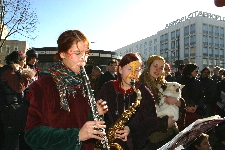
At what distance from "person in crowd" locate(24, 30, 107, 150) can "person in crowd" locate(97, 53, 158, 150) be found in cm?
102

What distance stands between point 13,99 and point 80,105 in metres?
3.11

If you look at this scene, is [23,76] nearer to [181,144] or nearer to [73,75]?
[73,75]

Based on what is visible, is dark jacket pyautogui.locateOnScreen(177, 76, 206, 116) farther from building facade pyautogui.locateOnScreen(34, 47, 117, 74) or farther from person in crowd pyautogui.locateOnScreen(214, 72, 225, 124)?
building facade pyautogui.locateOnScreen(34, 47, 117, 74)

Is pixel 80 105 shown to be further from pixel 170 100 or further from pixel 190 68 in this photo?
pixel 190 68

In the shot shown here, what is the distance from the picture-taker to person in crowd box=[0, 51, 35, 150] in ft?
15.3

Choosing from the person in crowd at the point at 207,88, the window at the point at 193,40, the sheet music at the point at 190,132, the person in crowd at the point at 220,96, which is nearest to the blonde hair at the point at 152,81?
the sheet music at the point at 190,132

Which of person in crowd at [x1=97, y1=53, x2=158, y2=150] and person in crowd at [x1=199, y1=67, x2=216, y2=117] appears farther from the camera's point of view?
person in crowd at [x1=199, y1=67, x2=216, y2=117]

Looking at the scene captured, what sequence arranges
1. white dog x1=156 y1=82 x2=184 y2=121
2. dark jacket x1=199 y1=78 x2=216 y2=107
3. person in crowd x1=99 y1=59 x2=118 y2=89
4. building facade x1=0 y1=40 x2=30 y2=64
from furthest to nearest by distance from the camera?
building facade x1=0 y1=40 x2=30 y2=64
dark jacket x1=199 y1=78 x2=216 y2=107
person in crowd x1=99 y1=59 x2=118 y2=89
white dog x1=156 y1=82 x2=184 y2=121

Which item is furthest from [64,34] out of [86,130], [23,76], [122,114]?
[23,76]

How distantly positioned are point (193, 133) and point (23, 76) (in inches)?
143

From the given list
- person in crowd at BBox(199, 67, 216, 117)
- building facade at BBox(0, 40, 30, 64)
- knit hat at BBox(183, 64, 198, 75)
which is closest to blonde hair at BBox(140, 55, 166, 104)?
knit hat at BBox(183, 64, 198, 75)

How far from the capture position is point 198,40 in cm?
8138

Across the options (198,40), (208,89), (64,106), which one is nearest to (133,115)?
(64,106)

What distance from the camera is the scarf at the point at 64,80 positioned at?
204 centimetres
